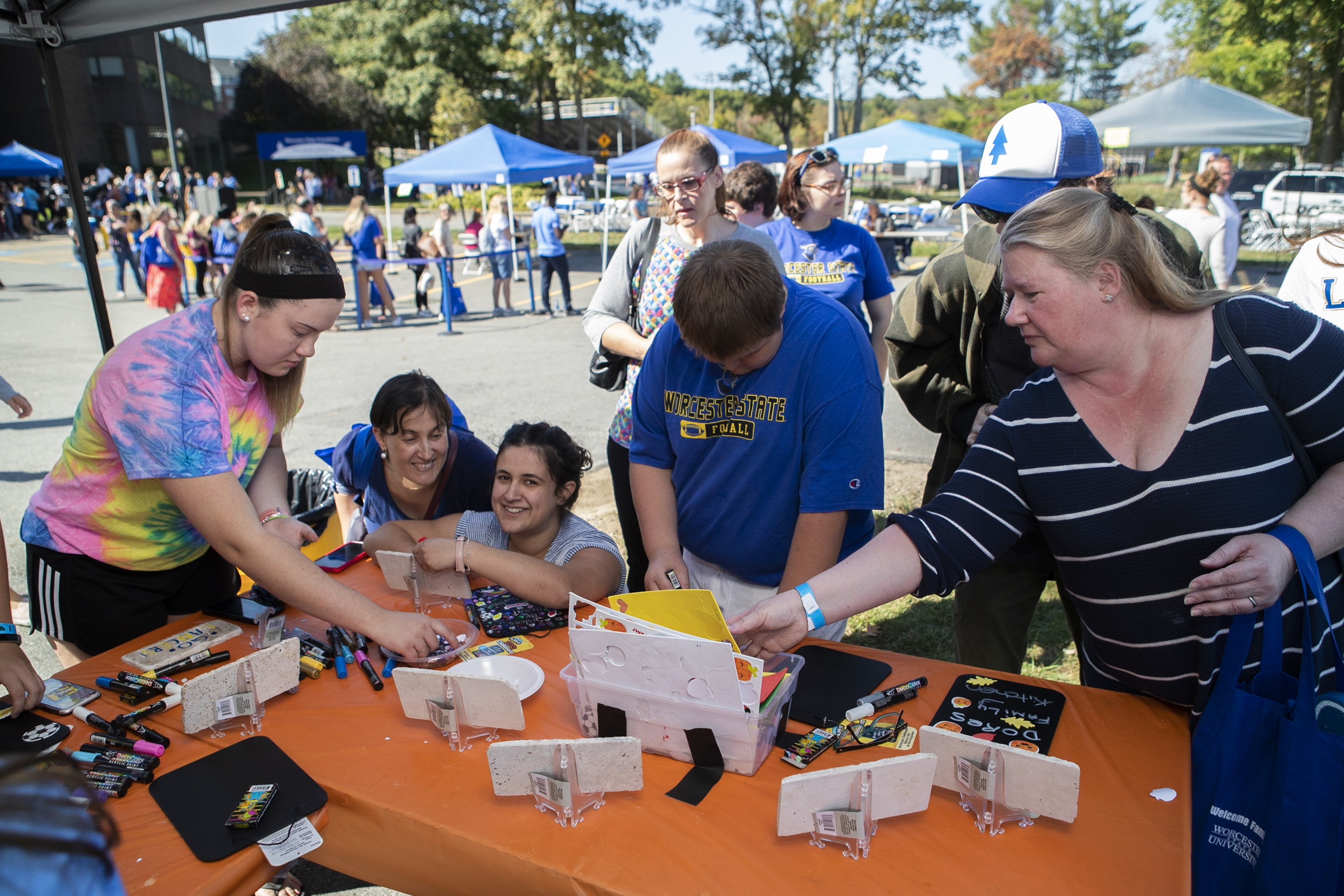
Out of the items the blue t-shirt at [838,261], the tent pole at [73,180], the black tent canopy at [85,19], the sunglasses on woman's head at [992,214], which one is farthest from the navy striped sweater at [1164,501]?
the tent pole at [73,180]

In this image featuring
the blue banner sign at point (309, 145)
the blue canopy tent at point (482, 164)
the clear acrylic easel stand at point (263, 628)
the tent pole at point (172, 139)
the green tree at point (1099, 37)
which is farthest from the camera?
the green tree at point (1099, 37)

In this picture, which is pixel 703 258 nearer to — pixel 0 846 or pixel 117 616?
pixel 0 846

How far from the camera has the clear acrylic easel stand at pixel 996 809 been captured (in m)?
1.25

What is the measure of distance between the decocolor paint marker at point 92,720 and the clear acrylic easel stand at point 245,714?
0.62ft

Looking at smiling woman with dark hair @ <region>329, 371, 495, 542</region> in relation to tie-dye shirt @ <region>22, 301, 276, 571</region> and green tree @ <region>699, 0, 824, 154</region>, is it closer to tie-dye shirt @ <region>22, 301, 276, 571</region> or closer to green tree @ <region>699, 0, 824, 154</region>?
tie-dye shirt @ <region>22, 301, 276, 571</region>

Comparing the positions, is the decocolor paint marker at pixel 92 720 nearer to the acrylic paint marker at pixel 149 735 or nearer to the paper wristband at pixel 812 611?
the acrylic paint marker at pixel 149 735

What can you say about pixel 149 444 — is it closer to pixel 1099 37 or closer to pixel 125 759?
pixel 125 759

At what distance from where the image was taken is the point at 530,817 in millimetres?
1324

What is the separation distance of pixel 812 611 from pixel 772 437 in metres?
0.51

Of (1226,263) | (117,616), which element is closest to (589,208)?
(1226,263)

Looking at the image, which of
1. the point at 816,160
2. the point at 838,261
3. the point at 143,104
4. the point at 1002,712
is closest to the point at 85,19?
the point at 816,160

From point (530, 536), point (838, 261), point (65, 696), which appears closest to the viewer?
point (65, 696)

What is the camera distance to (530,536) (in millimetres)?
2375

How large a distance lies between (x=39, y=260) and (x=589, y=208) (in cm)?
1340
